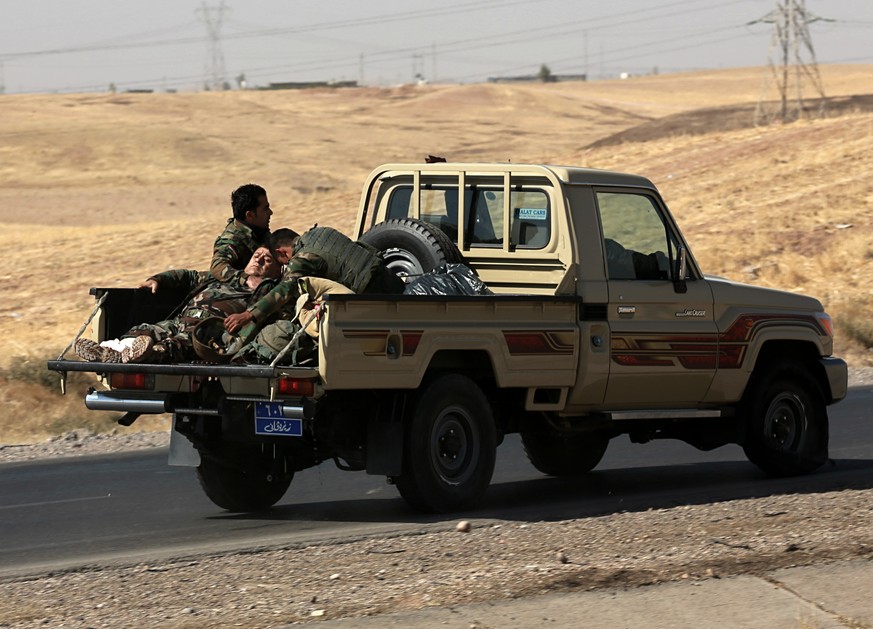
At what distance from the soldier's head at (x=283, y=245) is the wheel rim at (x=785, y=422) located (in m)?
3.73

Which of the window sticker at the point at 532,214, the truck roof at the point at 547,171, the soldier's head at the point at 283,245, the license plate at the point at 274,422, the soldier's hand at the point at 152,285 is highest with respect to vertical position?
the truck roof at the point at 547,171

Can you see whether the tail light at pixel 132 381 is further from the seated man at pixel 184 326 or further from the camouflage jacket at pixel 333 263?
the camouflage jacket at pixel 333 263

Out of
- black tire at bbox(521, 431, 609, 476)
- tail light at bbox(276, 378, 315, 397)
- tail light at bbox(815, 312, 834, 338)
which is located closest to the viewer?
tail light at bbox(276, 378, 315, 397)

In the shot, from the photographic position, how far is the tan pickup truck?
29.5ft

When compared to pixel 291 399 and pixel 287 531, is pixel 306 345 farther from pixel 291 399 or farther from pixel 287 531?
pixel 287 531

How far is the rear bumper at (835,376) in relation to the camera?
1146 cm

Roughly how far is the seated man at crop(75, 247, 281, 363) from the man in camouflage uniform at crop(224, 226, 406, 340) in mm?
204

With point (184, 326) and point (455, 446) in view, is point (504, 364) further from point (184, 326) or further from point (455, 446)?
point (184, 326)

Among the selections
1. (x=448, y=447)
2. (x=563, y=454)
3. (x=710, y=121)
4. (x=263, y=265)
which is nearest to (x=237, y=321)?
(x=263, y=265)

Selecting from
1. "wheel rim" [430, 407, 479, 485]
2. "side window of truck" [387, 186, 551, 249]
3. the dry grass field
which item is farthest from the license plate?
the dry grass field

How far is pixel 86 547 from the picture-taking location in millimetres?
8836

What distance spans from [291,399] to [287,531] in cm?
98

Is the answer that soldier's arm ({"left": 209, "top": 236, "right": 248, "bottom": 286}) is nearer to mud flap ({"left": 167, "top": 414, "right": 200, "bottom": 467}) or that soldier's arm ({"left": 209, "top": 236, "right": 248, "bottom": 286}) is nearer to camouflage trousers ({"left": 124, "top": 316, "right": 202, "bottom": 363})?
camouflage trousers ({"left": 124, "top": 316, "right": 202, "bottom": 363})

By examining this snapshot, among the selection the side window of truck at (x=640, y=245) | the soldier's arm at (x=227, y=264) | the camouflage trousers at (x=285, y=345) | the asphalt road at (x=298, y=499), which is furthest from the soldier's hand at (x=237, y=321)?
the side window of truck at (x=640, y=245)
